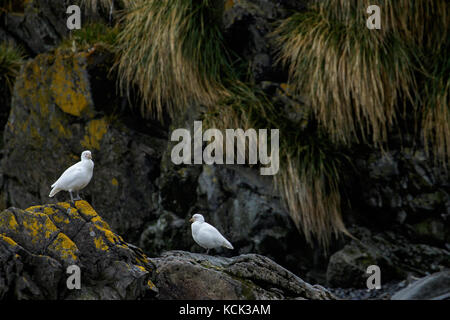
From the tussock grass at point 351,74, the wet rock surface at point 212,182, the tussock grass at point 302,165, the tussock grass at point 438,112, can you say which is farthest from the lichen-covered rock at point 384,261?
the tussock grass at point 351,74

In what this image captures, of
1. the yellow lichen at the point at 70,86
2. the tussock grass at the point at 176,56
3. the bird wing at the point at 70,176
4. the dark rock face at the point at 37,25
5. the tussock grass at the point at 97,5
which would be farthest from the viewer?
the dark rock face at the point at 37,25

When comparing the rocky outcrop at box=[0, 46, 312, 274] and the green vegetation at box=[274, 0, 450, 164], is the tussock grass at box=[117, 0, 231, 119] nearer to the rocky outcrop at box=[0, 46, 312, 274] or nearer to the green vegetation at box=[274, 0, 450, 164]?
the rocky outcrop at box=[0, 46, 312, 274]

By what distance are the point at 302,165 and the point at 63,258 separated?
331 centimetres

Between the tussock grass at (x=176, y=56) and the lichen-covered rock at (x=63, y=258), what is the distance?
317 centimetres

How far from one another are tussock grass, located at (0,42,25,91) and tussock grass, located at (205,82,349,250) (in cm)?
358

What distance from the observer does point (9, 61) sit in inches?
339

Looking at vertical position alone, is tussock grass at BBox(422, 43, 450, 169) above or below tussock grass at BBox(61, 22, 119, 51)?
below

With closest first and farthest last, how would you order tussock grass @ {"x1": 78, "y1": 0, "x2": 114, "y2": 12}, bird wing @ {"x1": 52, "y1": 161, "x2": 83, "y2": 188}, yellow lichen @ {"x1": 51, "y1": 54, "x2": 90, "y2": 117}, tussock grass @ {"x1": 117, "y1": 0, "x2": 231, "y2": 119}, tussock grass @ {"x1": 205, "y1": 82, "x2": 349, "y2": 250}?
bird wing @ {"x1": 52, "y1": 161, "x2": 83, "y2": 188} → tussock grass @ {"x1": 205, "y1": 82, "x2": 349, "y2": 250} → tussock grass @ {"x1": 117, "y1": 0, "x2": 231, "y2": 119} → yellow lichen @ {"x1": 51, "y1": 54, "x2": 90, "y2": 117} → tussock grass @ {"x1": 78, "y1": 0, "x2": 114, "y2": 12}

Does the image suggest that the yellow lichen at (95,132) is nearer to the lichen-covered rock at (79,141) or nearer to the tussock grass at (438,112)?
the lichen-covered rock at (79,141)

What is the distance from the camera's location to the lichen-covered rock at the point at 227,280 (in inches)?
152

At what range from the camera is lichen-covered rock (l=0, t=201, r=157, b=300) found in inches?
137

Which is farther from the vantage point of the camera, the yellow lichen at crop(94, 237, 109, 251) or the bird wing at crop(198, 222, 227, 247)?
the bird wing at crop(198, 222, 227, 247)

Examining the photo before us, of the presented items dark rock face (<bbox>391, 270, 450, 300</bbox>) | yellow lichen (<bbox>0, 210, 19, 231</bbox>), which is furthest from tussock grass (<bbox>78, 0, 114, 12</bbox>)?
dark rock face (<bbox>391, 270, 450, 300</bbox>)

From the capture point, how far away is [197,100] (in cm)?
684
